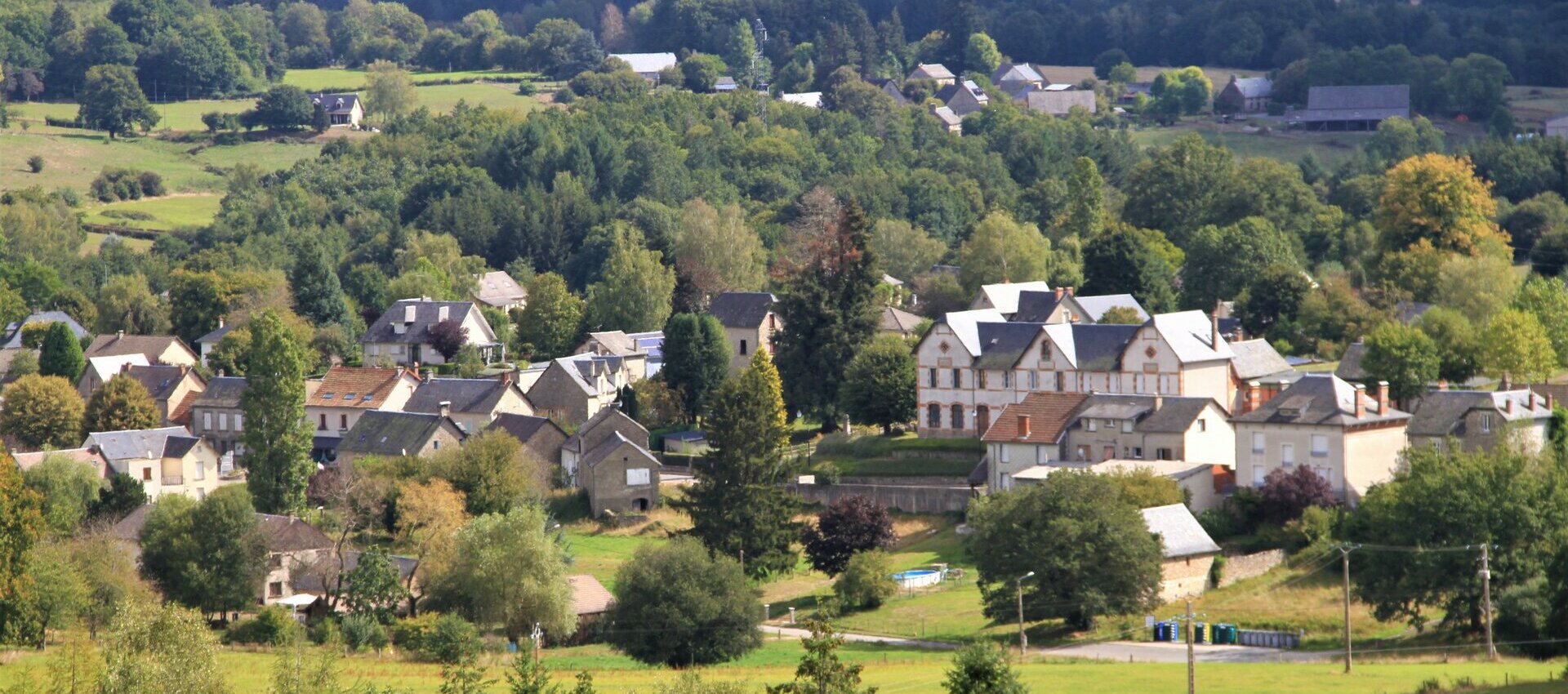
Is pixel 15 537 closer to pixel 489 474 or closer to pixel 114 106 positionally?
pixel 489 474

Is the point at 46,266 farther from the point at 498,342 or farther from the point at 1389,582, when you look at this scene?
the point at 1389,582

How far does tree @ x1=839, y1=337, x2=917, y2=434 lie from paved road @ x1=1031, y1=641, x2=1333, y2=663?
2071cm

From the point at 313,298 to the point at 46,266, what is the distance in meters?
19.0

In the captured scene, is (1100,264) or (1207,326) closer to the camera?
(1207,326)

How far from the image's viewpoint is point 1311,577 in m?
55.6

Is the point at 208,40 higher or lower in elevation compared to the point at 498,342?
higher

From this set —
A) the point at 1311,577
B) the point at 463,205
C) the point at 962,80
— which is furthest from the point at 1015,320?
the point at 962,80

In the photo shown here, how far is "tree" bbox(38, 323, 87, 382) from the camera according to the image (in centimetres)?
8988

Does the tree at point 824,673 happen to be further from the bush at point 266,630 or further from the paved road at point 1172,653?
the bush at point 266,630

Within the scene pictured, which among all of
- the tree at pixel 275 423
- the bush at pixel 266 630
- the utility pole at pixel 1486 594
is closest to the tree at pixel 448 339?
the tree at pixel 275 423

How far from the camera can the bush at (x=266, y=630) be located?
55.2 metres

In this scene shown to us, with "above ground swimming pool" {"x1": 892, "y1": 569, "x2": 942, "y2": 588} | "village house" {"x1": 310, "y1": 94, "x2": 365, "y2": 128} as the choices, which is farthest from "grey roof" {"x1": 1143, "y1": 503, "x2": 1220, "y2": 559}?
"village house" {"x1": 310, "y1": 94, "x2": 365, "y2": 128}

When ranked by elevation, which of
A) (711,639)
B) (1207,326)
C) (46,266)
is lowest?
(711,639)

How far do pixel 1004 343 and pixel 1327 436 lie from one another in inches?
538
